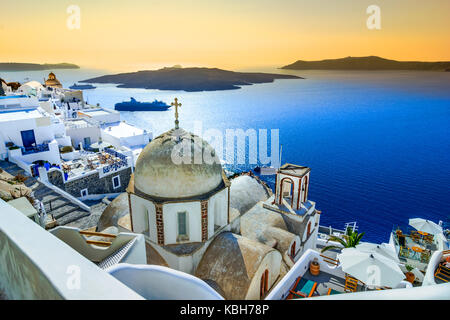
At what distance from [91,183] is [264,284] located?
17.3 meters

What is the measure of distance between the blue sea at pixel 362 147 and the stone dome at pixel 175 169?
2135cm

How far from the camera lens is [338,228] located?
2745cm

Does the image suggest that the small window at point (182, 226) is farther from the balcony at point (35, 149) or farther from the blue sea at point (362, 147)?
the blue sea at point (362, 147)

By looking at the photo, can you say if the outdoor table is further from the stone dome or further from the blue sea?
the stone dome

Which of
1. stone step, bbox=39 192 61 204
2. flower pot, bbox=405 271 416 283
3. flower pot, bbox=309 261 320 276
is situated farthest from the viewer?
stone step, bbox=39 192 61 204

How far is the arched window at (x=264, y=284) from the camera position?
36.9ft

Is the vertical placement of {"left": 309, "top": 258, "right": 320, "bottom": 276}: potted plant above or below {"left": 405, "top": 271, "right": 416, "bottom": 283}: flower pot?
above

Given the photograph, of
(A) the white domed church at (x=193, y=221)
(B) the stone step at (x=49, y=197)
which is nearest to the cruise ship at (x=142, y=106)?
(B) the stone step at (x=49, y=197)

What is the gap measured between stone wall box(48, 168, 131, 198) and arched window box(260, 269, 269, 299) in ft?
56.5

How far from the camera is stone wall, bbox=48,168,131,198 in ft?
68.7

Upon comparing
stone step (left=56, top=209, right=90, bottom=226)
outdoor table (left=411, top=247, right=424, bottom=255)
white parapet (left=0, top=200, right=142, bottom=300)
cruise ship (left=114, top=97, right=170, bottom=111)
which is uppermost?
cruise ship (left=114, top=97, right=170, bottom=111)

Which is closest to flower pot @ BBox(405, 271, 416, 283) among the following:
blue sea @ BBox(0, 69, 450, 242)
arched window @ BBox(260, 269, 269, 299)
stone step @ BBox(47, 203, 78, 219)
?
arched window @ BBox(260, 269, 269, 299)
